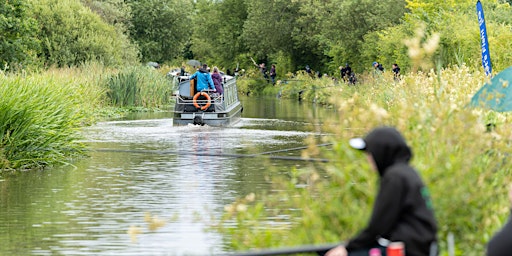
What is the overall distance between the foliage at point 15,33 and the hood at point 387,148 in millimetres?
34039

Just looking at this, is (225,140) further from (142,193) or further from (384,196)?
(384,196)

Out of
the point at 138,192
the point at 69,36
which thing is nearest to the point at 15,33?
the point at 69,36

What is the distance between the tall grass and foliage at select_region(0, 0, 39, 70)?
18.1 meters

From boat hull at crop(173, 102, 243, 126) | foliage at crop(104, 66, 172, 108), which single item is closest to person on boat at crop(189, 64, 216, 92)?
boat hull at crop(173, 102, 243, 126)

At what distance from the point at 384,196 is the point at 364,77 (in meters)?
A: 45.6

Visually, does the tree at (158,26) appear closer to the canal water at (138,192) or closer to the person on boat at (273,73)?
the person on boat at (273,73)

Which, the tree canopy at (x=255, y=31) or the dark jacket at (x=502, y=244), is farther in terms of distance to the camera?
the tree canopy at (x=255, y=31)

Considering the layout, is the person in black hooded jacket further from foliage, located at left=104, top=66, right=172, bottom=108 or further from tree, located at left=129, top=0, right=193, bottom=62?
tree, located at left=129, top=0, right=193, bottom=62

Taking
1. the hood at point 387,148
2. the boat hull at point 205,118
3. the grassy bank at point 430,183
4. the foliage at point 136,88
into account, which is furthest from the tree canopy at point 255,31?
the hood at point 387,148

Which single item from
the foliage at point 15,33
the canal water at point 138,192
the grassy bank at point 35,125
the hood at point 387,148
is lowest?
the canal water at point 138,192

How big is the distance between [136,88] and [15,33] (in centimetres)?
662

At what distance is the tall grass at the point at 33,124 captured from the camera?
65.7ft

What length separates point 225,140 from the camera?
29422 millimetres

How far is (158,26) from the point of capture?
93250mm
